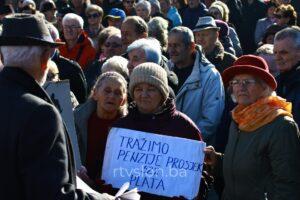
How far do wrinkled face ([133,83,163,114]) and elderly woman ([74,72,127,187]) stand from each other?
518 millimetres

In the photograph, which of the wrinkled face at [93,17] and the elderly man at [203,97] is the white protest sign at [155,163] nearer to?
the elderly man at [203,97]

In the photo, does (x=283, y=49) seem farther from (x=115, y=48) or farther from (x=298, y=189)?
(x=115, y=48)

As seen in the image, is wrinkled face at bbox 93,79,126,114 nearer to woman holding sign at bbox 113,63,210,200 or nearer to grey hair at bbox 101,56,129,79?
woman holding sign at bbox 113,63,210,200

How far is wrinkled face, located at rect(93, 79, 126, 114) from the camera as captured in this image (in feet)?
18.9

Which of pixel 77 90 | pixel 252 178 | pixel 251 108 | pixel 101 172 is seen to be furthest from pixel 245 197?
pixel 77 90

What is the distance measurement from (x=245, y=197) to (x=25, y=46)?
7.10ft

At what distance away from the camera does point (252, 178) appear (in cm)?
492

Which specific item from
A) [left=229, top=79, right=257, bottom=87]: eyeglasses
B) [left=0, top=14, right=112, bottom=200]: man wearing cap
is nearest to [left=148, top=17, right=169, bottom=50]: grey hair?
[left=229, top=79, right=257, bottom=87]: eyeglasses

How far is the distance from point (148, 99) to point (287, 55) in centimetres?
173

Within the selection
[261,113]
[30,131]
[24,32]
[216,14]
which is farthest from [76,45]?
[30,131]

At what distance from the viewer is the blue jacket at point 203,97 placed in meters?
6.60

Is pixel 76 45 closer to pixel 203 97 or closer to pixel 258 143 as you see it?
pixel 203 97

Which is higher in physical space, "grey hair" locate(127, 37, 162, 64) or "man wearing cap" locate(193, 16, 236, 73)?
"grey hair" locate(127, 37, 162, 64)

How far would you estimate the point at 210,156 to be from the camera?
532 centimetres
